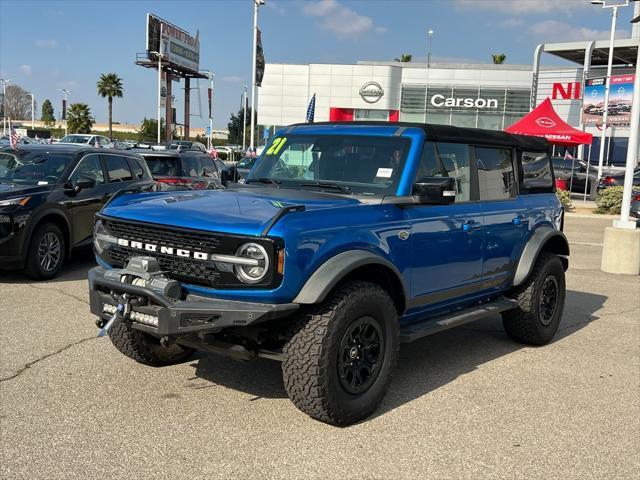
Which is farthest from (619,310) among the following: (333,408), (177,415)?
(177,415)

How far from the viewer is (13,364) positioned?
5.00m

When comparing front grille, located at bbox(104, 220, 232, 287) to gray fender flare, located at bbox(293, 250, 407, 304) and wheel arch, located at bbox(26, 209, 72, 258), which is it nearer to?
Result: gray fender flare, located at bbox(293, 250, 407, 304)

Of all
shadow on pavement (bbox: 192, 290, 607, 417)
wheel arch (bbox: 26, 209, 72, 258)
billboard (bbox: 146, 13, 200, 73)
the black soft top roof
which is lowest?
shadow on pavement (bbox: 192, 290, 607, 417)

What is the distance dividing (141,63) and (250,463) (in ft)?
246

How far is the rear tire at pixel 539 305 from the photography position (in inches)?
236

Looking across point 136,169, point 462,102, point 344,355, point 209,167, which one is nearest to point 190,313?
point 344,355

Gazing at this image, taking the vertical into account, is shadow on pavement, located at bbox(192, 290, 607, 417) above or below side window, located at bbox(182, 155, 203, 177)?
below

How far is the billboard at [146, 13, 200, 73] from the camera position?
219 ft

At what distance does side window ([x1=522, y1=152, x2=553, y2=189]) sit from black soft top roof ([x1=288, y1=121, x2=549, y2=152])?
8cm

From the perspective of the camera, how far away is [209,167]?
1320 centimetres

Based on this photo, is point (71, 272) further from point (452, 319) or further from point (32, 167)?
point (452, 319)

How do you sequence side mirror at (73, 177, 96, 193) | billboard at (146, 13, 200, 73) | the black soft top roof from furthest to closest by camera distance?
billboard at (146, 13, 200, 73), side mirror at (73, 177, 96, 193), the black soft top roof

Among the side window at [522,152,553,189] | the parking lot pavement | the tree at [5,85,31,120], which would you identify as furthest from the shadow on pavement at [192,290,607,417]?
the tree at [5,85,31,120]

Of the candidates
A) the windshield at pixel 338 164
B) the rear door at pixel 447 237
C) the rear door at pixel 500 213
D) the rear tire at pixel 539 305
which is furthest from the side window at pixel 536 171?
the windshield at pixel 338 164
